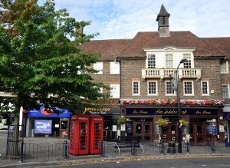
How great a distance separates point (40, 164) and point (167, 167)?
6.21m

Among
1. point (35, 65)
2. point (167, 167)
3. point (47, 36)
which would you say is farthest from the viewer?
point (47, 36)

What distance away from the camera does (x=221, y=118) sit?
33750mm

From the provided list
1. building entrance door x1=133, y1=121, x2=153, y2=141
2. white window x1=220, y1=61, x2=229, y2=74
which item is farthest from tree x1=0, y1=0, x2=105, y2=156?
white window x1=220, y1=61, x2=229, y2=74

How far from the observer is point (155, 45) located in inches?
1412

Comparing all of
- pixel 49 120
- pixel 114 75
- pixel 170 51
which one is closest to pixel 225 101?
pixel 170 51

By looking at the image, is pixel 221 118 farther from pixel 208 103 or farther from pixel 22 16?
pixel 22 16

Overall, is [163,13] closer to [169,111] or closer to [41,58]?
[169,111]

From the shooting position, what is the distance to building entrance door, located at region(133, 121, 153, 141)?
34.2 meters

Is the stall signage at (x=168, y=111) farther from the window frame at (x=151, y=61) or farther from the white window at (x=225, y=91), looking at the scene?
the window frame at (x=151, y=61)

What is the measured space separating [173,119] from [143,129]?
3563 mm

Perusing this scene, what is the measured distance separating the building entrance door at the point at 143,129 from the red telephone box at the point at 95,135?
15.3 metres

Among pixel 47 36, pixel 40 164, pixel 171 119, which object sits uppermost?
pixel 47 36

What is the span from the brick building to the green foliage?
50.1 ft

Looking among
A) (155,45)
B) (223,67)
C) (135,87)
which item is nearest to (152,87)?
(135,87)
